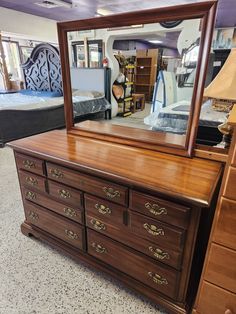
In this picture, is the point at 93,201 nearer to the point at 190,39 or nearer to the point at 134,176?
the point at 134,176

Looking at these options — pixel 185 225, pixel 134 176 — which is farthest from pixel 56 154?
pixel 185 225

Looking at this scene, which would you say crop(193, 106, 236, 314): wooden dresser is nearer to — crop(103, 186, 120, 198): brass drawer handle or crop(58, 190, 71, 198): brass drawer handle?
crop(103, 186, 120, 198): brass drawer handle

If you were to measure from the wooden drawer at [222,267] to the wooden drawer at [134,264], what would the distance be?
0.18 meters

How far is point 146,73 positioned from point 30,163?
1.09 m

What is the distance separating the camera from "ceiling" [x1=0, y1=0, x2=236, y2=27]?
4.23 meters

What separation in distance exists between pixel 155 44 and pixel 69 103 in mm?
854

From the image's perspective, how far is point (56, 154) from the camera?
4.15ft

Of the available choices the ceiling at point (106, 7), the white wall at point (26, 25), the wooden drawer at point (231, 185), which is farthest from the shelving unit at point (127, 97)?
the white wall at point (26, 25)

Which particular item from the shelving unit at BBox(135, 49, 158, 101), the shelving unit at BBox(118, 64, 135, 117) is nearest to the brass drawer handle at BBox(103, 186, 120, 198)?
the shelving unit at BBox(135, 49, 158, 101)

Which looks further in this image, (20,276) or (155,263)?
(20,276)

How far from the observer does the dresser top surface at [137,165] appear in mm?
904

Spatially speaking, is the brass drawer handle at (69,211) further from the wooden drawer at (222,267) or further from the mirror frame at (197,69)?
the wooden drawer at (222,267)

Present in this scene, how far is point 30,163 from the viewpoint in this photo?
142 centimetres

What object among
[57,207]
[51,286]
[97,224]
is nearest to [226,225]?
[97,224]
